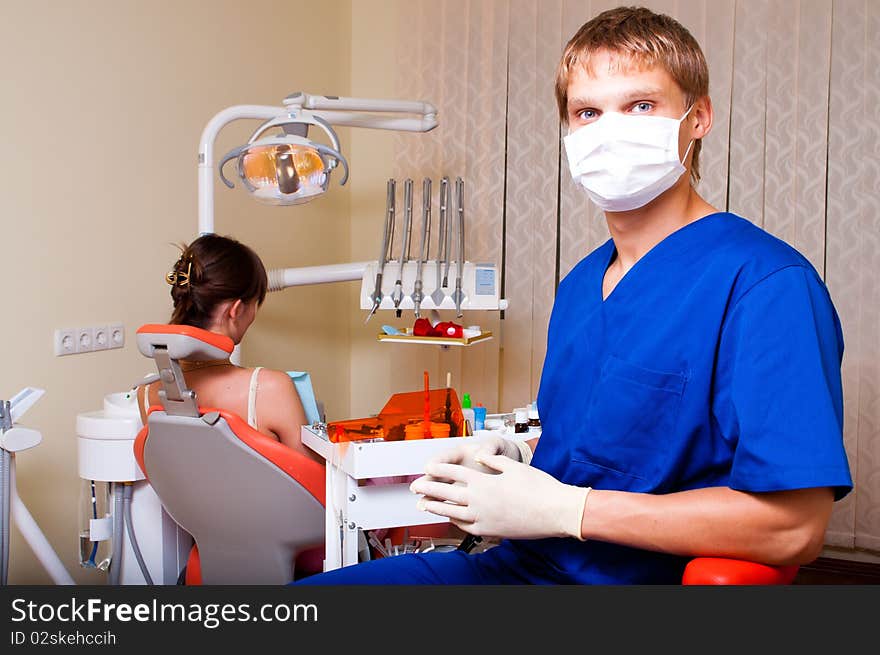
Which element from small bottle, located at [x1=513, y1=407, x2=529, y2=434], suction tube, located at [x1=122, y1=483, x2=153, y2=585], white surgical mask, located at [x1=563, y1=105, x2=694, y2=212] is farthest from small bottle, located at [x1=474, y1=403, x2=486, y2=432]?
white surgical mask, located at [x1=563, y1=105, x2=694, y2=212]

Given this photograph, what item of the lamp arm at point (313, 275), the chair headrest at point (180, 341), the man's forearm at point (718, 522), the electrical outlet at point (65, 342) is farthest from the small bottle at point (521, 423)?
the electrical outlet at point (65, 342)

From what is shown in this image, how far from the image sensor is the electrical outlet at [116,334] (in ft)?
8.46

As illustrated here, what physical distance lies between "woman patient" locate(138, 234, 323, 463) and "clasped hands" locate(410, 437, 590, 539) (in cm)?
99

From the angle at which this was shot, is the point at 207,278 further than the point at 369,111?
No

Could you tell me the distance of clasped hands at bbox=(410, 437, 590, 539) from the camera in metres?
1.02

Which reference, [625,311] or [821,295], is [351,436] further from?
[821,295]

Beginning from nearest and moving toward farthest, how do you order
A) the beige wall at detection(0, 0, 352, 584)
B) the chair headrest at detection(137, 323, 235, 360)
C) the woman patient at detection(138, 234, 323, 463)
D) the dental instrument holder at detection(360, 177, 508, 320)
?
the chair headrest at detection(137, 323, 235, 360), the woman patient at detection(138, 234, 323, 463), the beige wall at detection(0, 0, 352, 584), the dental instrument holder at detection(360, 177, 508, 320)

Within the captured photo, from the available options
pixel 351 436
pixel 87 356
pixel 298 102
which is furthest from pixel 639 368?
pixel 87 356

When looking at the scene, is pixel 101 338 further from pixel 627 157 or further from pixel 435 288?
pixel 627 157

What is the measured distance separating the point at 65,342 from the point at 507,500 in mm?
1783

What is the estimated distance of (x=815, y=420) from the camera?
3.01 feet

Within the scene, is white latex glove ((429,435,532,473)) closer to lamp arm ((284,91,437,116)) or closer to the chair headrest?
the chair headrest

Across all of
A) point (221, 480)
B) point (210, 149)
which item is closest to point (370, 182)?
point (210, 149)

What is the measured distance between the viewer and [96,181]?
2512 mm
